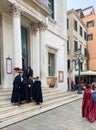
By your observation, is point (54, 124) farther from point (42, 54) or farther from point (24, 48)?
point (24, 48)

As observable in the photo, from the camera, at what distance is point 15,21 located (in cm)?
1184

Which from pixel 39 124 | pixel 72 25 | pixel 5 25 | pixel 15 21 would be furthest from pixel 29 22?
pixel 72 25

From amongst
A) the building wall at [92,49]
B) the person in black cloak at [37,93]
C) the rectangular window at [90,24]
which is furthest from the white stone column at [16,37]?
the rectangular window at [90,24]

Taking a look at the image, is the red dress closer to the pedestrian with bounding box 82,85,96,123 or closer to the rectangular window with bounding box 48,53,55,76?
the pedestrian with bounding box 82,85,96,123

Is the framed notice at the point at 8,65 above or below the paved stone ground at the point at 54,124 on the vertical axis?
above

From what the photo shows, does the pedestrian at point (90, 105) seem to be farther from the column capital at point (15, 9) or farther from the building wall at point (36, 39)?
the column capital at point (15, 9)

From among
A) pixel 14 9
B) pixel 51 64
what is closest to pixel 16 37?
pixel 14 9

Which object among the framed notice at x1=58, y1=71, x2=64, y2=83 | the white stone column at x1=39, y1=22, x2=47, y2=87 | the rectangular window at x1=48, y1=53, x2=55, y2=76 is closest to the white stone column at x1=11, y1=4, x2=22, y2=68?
the white stone column at x1=39, y1=22, x2=47, y2=87

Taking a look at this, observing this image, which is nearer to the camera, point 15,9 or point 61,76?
point 15,9

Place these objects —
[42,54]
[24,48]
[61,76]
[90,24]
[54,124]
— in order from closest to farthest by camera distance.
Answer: [54,124] → [42,54] → [24,48] → [61,76] → [90,24]

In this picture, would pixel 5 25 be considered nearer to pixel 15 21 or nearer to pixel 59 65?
pixel 15 21

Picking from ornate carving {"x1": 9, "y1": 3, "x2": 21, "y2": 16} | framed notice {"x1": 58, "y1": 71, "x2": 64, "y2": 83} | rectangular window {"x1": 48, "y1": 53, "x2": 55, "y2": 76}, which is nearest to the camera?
ornate carving {"x1": 9, "y1": 3, "x2": 21, "y2": 16}

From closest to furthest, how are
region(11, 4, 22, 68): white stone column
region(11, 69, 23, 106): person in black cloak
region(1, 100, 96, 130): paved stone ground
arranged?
region(1, 100, 96, 130): paved stone ground → region(11, 69, 23, 106): person in black cloak → region(11, 4, 22, 68): white stone column

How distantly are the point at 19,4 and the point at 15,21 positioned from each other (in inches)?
42.0
